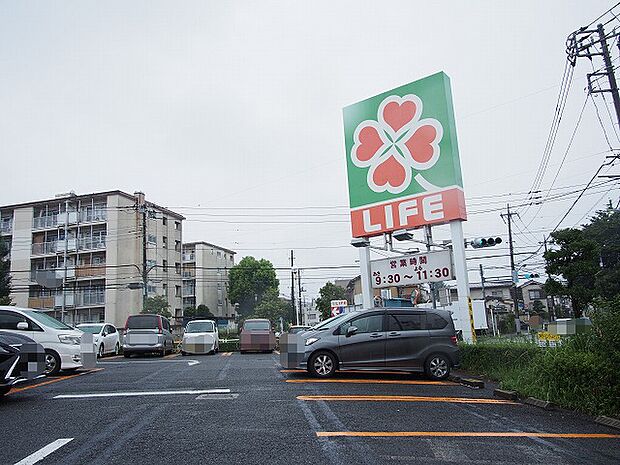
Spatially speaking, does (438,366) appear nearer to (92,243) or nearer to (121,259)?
(121,259)

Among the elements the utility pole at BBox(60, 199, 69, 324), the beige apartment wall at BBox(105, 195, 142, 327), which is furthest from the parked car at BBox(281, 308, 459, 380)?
the utility pole at BBox(60, 199, 69, 324)

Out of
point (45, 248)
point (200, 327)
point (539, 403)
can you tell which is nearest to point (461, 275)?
point (539, 403)

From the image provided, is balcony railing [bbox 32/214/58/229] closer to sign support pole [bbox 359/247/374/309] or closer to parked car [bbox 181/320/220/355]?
parked car [bbox 181/320/220/355]

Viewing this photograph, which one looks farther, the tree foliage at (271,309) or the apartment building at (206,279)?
the apartment building at (206,279)

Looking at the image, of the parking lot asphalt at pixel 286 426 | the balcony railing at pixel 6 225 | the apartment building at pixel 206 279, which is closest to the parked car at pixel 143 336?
the parking lot asphalt at pixel 286 426

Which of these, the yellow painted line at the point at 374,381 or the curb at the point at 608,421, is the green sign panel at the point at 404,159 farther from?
the curb at the point at 608,421

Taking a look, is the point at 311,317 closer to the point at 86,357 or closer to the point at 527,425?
the point at 86,357

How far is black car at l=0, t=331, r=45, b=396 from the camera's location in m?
8.03

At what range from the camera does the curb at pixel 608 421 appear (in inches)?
272

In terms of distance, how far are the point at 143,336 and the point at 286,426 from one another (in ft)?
50.0

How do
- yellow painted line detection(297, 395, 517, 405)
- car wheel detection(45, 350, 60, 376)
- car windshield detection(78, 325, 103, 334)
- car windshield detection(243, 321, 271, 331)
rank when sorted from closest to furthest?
yellow painted line detection(297, 395, 517, 405) → car wheel detection(45, 350, 60, 376) → car windshield detection(78, 325, 103, 334) → car windshield detection(243, 321, 271, 331)

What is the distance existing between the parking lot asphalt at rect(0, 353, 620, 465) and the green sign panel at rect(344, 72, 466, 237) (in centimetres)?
747

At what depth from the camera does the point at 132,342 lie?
20031 millimetres

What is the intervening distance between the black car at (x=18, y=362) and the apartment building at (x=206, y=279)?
51.2 m
